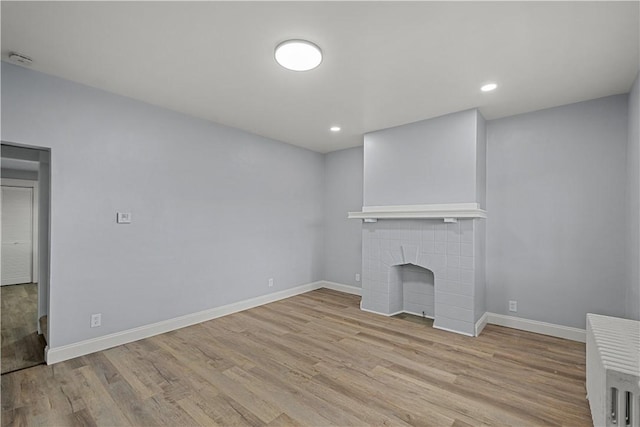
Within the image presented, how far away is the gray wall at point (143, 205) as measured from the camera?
8.91 feet

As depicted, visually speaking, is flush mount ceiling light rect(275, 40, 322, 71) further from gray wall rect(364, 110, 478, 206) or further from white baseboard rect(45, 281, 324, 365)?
white baseboard rect(45, 281, 324, 365)

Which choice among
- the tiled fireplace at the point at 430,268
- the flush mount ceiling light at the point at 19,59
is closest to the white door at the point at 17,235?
the flush mount ceiling light at the point at 19,59

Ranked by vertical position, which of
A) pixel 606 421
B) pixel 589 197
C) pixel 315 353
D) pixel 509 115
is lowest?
pixel 315 353

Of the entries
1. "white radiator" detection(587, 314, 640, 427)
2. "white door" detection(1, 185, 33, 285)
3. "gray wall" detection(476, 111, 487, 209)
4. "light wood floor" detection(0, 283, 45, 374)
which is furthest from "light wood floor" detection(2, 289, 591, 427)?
"white door" detection(1, 185, 33, 285)

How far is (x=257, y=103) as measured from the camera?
3.37 meters

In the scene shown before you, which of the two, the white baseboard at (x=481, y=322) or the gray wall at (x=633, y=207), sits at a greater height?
the gray wall at (x=633, y=207)

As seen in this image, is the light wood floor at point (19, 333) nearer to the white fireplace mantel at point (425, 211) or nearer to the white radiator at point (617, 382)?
the white fireplace mantel at point (425, 211)

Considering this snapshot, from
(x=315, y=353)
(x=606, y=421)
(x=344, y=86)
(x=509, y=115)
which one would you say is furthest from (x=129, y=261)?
(x=509, y=115)

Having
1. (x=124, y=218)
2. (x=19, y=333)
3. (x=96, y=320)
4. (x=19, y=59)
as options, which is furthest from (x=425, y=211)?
(x=19, y=333)

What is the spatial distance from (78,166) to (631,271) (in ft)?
17.8

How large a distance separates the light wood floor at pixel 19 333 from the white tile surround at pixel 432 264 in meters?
3.81

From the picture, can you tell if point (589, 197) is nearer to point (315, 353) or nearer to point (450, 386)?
point (450, 386)

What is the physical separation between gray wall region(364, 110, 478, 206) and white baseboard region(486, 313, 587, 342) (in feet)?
5.29

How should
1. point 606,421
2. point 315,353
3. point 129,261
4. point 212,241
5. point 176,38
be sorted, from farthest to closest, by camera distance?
point 212,241 → point 129,261 → point 315,353 → point 176,38 → point 606,421
